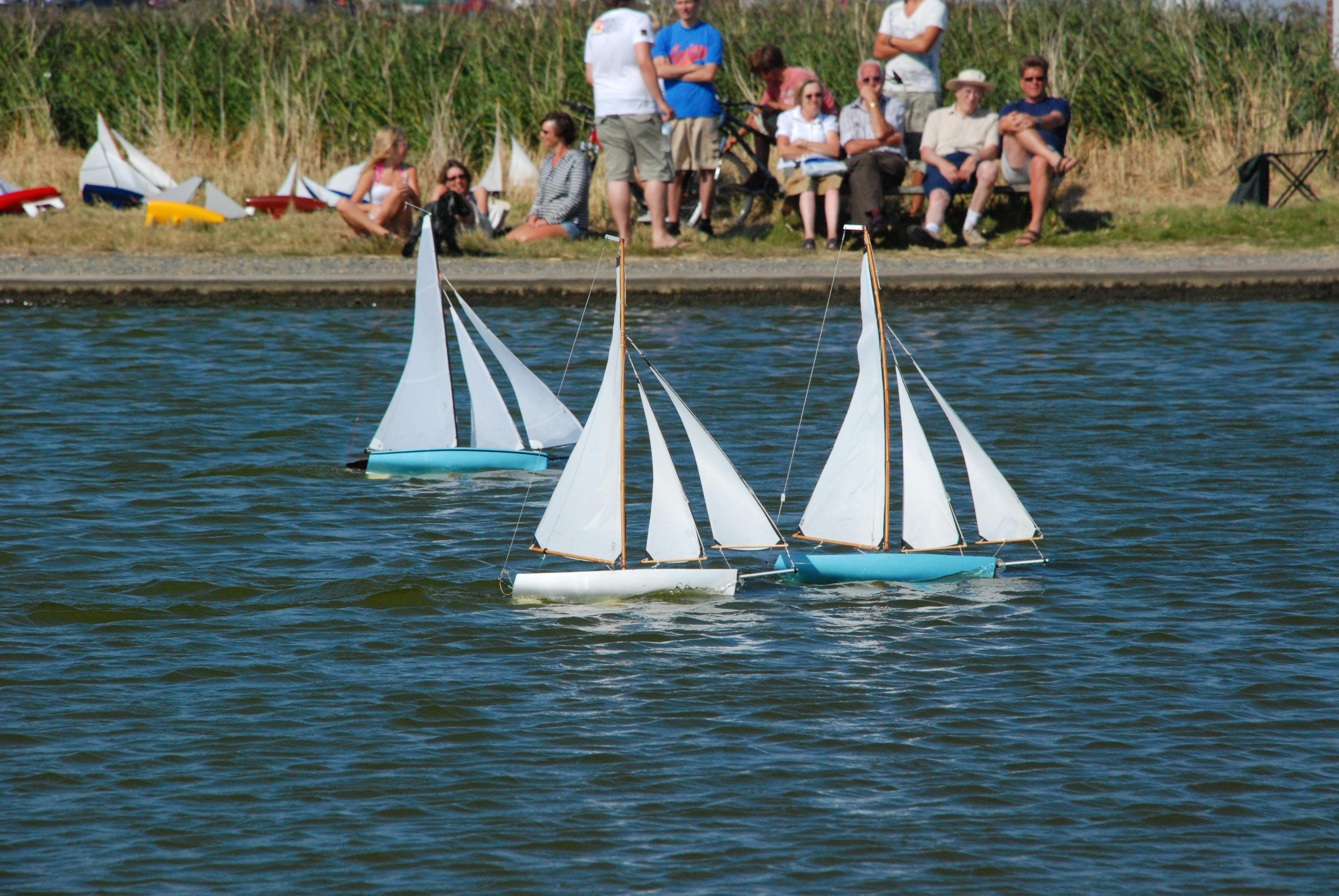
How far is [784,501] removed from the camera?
9.44 m

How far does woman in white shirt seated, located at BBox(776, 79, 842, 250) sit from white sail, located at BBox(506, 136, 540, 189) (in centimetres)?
394

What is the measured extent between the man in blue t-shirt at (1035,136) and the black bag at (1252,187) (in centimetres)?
241

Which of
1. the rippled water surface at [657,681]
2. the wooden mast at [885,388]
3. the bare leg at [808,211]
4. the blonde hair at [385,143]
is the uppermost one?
the blonde hair at [385,143]

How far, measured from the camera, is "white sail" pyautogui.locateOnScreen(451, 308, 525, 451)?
10.5 m

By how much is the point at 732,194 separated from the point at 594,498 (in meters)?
11.4

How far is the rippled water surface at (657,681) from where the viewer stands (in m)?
5.46

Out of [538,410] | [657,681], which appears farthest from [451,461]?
[657,681]

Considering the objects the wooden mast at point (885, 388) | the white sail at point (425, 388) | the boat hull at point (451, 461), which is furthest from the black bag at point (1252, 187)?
the wooden mast at point (885, 388)

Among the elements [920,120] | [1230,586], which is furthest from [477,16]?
[1230,586]

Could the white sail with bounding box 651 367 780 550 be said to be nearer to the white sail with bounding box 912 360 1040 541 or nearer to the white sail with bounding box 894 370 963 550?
the white sail with bounding box 894 370 963 550

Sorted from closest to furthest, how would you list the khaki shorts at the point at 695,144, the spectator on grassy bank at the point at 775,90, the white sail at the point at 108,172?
the khaki shorts at the point at 695,144
the spectator on grassy bank at the point at 775,90
the white sail at the point at 108,172

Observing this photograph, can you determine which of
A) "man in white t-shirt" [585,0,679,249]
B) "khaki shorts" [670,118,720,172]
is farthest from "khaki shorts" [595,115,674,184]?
"khaki shorts" [670,118,720,172]

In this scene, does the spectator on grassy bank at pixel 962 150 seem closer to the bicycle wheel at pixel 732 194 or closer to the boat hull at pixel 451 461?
the bicycle wheel at pixel 732 194

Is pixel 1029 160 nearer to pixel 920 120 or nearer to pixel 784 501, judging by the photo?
pixel 920 120
